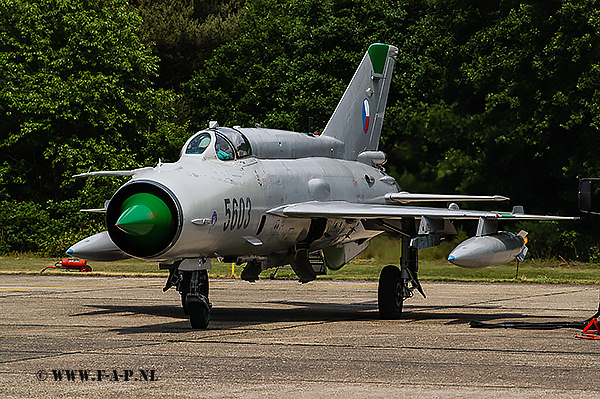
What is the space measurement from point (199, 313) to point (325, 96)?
106 ft

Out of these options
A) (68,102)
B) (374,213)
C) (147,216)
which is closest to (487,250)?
(374,213)

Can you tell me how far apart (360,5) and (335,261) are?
98.5ft

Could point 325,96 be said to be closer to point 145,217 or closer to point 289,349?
point 145,217

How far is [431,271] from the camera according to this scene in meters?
30.2

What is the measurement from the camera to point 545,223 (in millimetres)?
36844

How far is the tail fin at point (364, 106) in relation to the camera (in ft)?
63.4

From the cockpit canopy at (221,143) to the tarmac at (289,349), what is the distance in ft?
9.08

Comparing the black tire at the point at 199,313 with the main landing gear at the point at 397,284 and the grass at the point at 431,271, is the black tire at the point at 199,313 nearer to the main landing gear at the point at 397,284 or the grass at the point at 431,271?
the main landing gear at the point at 397,284

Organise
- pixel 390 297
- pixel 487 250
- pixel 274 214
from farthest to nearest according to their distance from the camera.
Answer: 1. pixel 390 297
2. pixel 274 214
3. pixel 487 250

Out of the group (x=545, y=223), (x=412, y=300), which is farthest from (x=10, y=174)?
(x=412, y=300)

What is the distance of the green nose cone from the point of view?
12.0 metres

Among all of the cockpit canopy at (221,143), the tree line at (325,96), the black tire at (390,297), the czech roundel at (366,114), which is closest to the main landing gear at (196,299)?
the cockpit canopy at (221,143)

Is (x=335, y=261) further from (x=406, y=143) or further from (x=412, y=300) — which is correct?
(x=406, y=143)

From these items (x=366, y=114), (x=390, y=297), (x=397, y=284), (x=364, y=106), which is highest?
(x=364, y=106)
